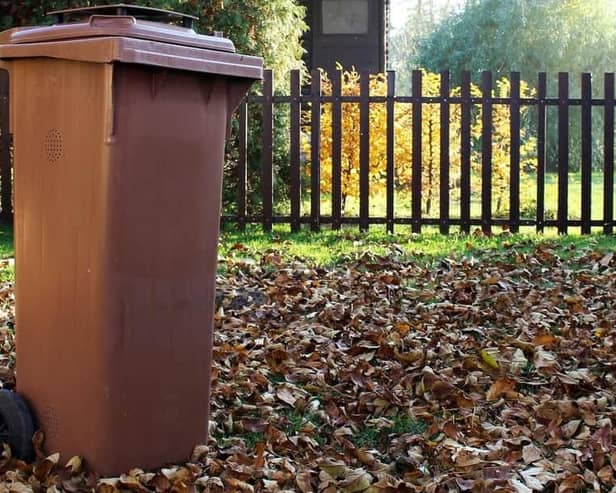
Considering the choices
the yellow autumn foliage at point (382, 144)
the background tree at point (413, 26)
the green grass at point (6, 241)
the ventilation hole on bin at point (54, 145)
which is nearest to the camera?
the ventilation hole on bin at point (54, 145)

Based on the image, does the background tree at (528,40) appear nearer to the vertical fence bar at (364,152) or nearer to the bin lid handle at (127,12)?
the vertical fence bar at (364,152)

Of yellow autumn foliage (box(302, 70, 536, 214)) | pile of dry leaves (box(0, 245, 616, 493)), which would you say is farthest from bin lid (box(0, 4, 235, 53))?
yellow autumn foliage (box(302, 70, 536, 214))

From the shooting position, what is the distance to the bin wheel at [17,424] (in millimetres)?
3549

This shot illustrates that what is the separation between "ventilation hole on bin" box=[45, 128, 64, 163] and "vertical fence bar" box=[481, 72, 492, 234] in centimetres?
660

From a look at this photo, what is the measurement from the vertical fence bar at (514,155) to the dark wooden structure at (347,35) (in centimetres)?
792

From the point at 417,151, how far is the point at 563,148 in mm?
1365

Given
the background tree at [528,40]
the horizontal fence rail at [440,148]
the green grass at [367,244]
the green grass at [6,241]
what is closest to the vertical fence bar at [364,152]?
the horizontal fence rail at [440,148]

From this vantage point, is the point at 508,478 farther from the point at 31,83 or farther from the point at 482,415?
the point at 31,83

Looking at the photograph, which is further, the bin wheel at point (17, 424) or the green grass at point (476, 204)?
the green grass at point (476, 204)

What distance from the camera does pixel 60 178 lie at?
338cm

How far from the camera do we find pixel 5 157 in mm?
9711

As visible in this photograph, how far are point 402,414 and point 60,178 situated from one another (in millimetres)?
1681

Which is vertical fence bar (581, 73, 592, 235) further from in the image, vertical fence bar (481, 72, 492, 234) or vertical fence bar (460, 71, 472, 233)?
vertical fence bar (460, 71, 472, 233)

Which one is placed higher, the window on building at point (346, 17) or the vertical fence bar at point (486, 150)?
the window on building at point (346, 17)
